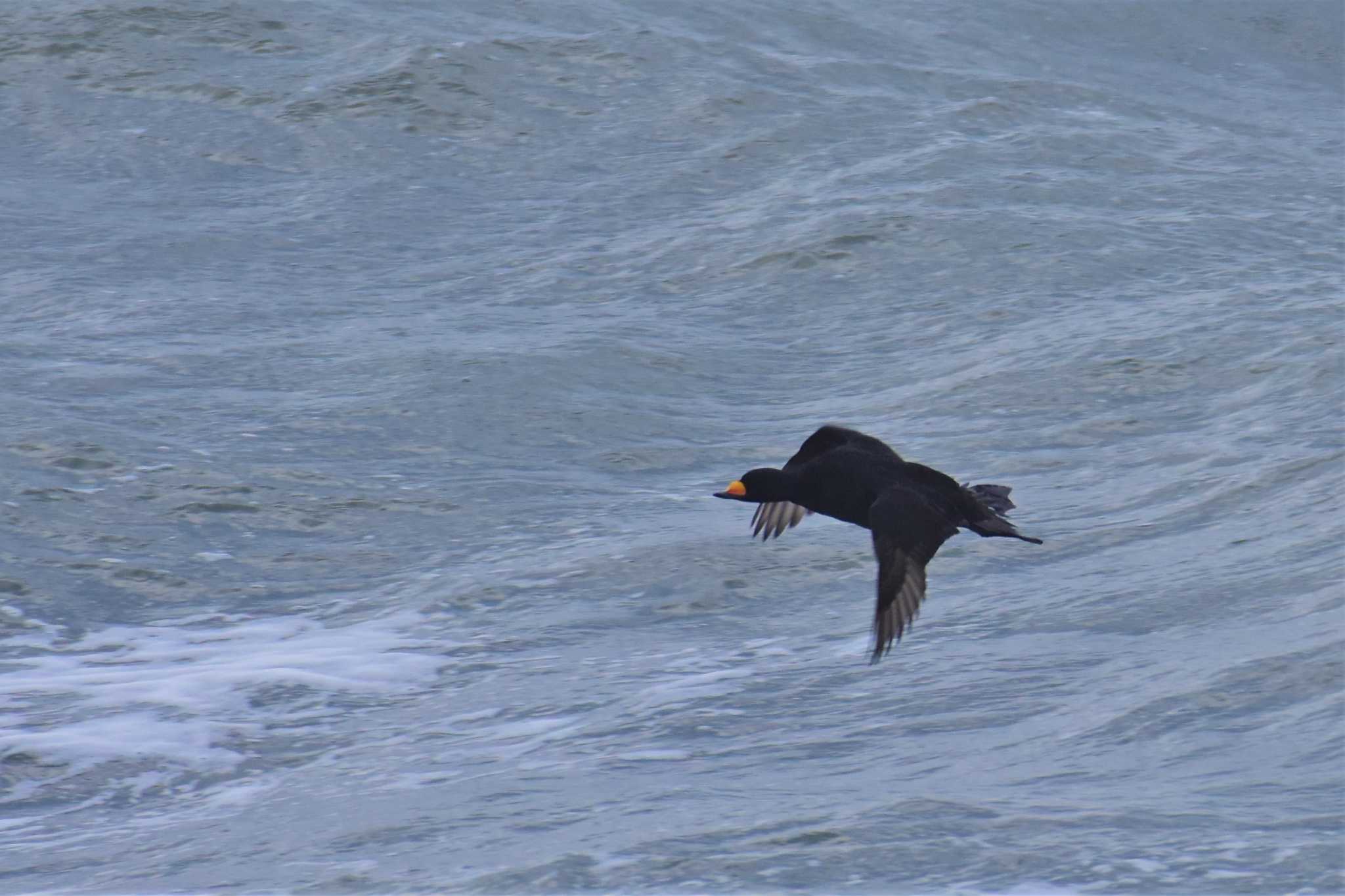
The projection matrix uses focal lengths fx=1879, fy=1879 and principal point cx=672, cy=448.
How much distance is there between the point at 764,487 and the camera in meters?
7.66

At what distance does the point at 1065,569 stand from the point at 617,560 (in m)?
2.15

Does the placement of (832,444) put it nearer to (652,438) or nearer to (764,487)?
(764,487)

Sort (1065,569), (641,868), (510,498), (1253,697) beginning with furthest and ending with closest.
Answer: (510,498)
(1065,569)
(1253,697)
(641,868)

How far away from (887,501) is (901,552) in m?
0.29

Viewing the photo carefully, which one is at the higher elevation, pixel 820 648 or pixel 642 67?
pixel 642 67

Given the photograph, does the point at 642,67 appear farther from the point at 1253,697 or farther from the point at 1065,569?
the point at 1253,697

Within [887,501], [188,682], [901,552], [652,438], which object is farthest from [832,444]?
[652,438]

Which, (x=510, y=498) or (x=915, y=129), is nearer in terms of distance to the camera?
(x=510, y=498)

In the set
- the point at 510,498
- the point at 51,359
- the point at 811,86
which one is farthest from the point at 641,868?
the point at 811,86

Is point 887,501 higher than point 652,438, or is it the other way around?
point 887,501

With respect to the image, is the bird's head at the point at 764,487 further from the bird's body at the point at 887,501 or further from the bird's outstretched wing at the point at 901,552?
the bird's outstretched wing at the point at 901,552

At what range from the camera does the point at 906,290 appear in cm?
1307

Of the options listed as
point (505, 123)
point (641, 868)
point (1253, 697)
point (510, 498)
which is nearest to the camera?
point (641, 868)

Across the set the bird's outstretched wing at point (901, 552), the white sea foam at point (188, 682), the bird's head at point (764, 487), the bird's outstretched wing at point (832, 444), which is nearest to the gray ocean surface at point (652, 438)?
the white sea foam at point (188, 682)
